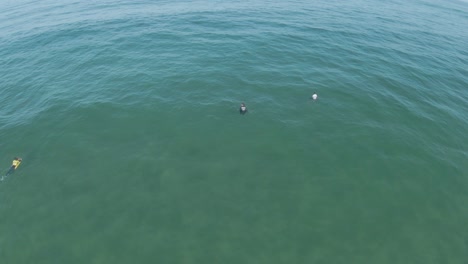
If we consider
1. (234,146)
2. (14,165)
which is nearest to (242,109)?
(234,146)

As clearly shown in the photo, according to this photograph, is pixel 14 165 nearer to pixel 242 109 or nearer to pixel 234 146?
pixel 234 146

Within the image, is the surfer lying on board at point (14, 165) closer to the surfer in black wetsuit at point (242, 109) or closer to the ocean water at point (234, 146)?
the ocean water at point (234, 146)

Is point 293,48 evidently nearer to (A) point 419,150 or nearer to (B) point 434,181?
(A) point 419,150

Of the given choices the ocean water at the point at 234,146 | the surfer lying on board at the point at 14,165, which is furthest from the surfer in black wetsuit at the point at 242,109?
the surfer lying on board at the point at 14,165

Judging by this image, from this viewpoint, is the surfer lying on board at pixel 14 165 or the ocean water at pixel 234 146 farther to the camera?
the surfer lying on board at pixel 14 165

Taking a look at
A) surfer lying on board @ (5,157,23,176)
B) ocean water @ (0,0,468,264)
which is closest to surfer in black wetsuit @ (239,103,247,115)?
ocean water @ (0,0,468,264)

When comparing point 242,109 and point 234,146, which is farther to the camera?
point 242,109

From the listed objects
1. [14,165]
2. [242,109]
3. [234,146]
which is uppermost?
[242,109]

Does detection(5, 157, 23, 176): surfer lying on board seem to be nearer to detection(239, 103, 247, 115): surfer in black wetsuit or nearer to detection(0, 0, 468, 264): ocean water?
detection(0, 0, 468, 264): ocean water
